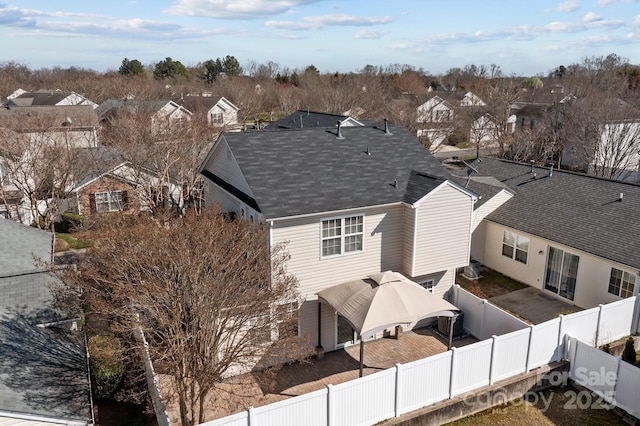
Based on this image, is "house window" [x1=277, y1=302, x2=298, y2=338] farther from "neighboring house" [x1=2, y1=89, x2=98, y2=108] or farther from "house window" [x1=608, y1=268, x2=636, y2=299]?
"neighboring house" [x1=2, y1=89, x2=98, y2=108]

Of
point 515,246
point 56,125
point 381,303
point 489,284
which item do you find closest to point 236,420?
point 381,303

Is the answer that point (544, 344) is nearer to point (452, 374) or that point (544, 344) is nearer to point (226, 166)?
point (452, 374)

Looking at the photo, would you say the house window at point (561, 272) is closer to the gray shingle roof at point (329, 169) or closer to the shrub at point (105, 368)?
the gray shingle roof at point (329, 169)

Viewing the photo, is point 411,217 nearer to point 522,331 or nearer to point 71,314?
point 522,331

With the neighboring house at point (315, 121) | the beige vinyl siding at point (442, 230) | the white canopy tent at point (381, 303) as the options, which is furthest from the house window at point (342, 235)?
the neighboring house at point (315, 121)

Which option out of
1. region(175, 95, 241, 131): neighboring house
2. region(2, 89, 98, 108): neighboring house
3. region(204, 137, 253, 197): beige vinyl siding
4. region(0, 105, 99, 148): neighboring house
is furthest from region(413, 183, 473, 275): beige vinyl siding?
region(2, 89, 98, 108): neighboring house
